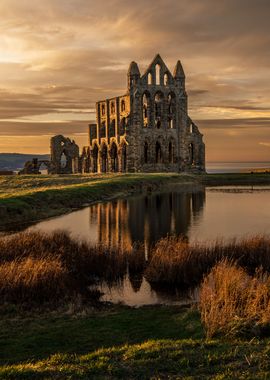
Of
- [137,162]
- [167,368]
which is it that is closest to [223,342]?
[167,368]

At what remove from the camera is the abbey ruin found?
265 ft

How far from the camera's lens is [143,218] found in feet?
103

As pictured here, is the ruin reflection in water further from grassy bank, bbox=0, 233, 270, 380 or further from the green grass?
the green grass

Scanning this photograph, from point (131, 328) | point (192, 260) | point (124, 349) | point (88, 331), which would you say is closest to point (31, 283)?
point (88, 331)

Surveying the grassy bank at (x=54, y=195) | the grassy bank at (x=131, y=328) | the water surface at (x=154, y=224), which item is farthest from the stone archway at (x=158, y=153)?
the grassy bank at (x=131, y=328)

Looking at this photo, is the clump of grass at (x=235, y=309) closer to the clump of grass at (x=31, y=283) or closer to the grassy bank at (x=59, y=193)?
the clump of grass at (x=31, y=283)

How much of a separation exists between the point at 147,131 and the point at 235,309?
73450mm

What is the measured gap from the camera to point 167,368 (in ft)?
24.5

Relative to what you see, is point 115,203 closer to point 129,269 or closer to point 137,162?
point 129,269

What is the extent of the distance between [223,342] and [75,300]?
4.75 metres

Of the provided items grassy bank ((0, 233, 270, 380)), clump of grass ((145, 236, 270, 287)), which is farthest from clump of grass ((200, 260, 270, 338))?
clump of grass ((145, 236, 270, 287))

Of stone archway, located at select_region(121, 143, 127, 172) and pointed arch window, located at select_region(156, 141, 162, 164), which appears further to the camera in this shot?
pointed arch window, located at select_region(156, 141, 162, 164)

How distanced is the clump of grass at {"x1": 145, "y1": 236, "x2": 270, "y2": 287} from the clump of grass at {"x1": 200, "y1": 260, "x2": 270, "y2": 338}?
102 inches

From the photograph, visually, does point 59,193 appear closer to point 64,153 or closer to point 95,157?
point 95,157
